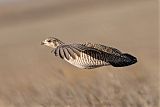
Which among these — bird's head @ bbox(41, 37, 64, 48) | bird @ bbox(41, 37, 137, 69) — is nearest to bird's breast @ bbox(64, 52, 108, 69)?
bird @ bbox(41, 37, 137, 69)

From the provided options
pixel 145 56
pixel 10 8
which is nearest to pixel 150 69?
pixel 145 56

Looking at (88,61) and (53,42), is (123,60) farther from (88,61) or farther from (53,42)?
(53,42)

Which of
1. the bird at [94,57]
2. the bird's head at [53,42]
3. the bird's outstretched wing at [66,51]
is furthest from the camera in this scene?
the bird's head at [53,42]

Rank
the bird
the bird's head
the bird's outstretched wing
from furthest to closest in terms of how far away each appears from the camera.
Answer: the bird's head, the bird, the bird's outstretched wing

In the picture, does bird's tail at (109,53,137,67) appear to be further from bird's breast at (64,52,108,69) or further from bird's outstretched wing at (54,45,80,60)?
bird's outstretched wing at (54,45,80,60)

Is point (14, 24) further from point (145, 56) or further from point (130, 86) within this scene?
point (130, 86)

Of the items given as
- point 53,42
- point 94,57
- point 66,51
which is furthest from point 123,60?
point 53,42

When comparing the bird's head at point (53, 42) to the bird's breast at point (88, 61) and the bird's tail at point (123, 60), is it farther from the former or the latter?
the bird's tail at point (123, 60)

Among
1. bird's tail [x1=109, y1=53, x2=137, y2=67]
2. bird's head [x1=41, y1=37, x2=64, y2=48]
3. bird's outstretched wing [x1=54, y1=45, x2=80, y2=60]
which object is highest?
bird's head [x1=41, y1=37, x2=64, y2=48]

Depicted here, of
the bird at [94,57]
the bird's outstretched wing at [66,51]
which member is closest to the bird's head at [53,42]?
the bird at [94,57]

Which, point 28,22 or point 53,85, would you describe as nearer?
point 53,85

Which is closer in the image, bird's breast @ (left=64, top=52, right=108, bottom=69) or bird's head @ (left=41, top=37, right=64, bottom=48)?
bird's breast @ (left=64, top=52, right=108, bottom=69)
